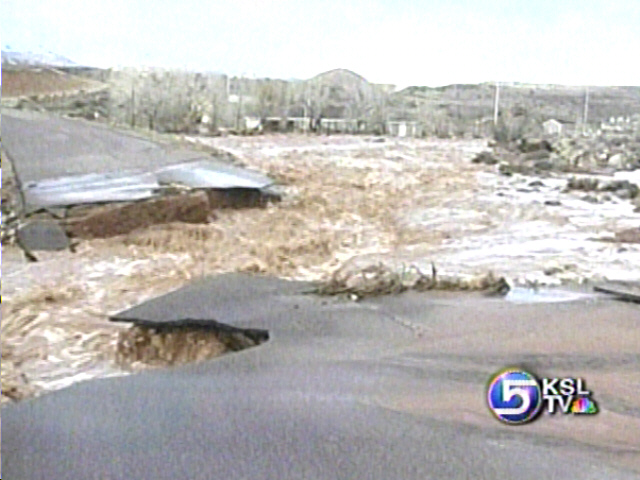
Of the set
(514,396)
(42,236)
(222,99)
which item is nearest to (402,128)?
(222,99)

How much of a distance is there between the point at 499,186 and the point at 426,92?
0.49 meters

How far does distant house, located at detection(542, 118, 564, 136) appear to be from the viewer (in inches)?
64.2

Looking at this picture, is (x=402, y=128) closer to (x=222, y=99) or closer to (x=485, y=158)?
(x=485, y=158)

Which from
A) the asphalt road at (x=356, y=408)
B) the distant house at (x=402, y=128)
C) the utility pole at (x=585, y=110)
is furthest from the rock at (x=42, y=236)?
the utility pole at (x=585, y=110)

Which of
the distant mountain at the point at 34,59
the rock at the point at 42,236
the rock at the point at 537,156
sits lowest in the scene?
the rock at the point at 42,236

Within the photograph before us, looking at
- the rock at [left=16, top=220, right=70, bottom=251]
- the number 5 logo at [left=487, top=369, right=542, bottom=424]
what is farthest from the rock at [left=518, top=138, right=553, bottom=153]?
the rock at [left=16, top=220, right=70, bottom=251]

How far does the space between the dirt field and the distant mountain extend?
18.2 inches

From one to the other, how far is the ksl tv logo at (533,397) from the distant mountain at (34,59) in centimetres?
99

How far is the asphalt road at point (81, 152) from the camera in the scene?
192 centimetres

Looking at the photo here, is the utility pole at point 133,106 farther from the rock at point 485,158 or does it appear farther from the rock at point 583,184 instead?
the rock at point 583,184

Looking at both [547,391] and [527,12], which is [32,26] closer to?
[527,12]

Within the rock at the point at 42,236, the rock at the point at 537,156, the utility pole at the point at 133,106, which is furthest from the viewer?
the rock at the point at 42,236

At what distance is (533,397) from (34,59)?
1.06m

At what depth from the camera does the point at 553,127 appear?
166cm
